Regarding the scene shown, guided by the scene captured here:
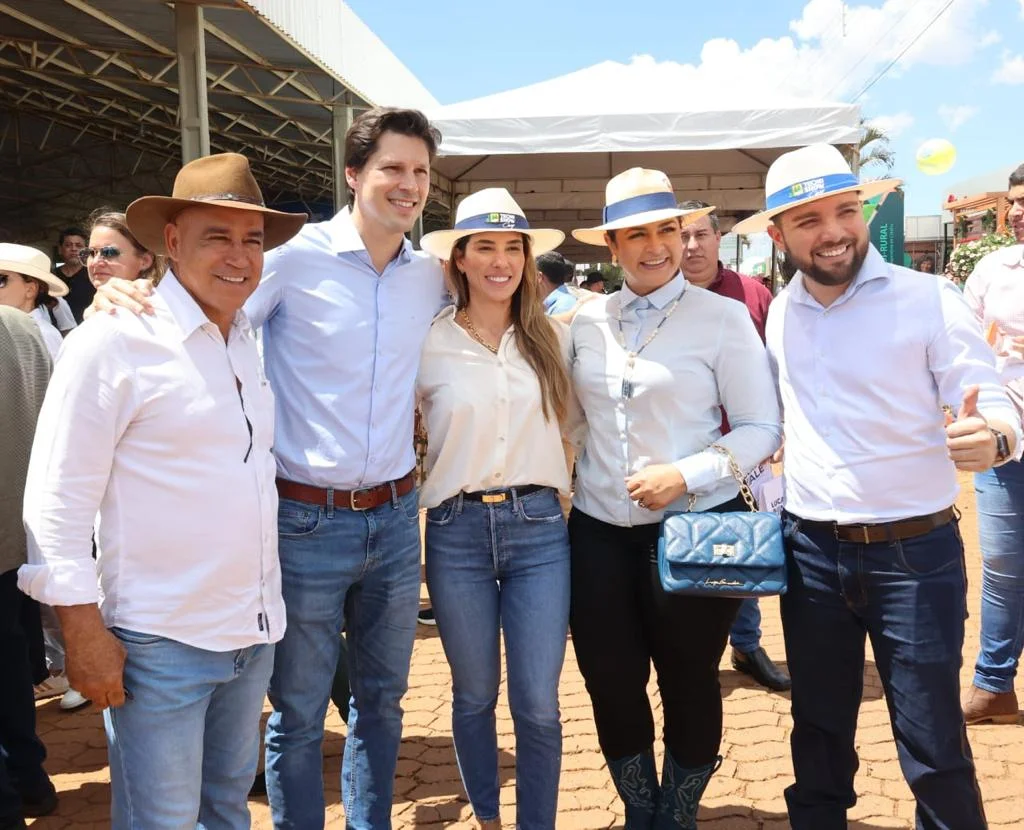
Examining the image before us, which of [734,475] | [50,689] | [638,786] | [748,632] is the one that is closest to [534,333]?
[734,475]

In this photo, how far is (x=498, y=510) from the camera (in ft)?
8.64

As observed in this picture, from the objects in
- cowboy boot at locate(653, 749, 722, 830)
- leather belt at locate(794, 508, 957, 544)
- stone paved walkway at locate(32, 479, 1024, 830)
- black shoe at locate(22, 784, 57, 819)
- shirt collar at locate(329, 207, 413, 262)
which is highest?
shirt collar at locate(329, 207, 413, 262)

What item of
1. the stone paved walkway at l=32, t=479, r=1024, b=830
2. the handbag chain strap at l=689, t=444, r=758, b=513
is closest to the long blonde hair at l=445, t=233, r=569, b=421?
the handbag chain strap at l=689, t=444, r=758, b=513

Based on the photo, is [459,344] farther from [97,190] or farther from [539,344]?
[97,190]

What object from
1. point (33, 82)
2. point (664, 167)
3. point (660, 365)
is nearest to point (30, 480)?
point (660, 365)

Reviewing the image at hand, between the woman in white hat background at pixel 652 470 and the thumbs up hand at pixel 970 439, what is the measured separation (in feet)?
1.80

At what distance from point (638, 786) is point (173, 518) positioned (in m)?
1.75

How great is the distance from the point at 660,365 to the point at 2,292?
286cm

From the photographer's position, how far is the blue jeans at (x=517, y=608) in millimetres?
2637

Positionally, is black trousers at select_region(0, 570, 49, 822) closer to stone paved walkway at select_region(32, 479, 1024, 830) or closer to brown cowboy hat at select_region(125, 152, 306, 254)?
stone paved walkway at select_region(32, 479, 1024, 830)

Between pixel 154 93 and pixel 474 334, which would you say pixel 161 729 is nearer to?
pixel 474 334

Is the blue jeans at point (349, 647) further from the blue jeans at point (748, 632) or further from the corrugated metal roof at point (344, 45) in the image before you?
the corrugated metal roof at point (344, 45)

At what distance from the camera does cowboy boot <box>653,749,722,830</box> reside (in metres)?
2.73

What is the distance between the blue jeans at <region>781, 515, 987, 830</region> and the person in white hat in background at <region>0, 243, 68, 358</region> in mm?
3121
